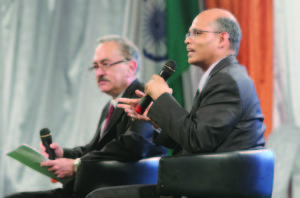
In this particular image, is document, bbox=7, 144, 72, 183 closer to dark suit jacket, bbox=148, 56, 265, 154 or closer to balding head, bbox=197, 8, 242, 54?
dark suit jacket, bbox=148, 56, 265, 154

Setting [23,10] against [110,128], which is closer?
[110,128]

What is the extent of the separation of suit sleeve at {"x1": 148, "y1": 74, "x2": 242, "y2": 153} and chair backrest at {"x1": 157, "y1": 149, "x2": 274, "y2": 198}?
0.21 feet

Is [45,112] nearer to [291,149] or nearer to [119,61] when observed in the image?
[119,61]

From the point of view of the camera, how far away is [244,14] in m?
3.61

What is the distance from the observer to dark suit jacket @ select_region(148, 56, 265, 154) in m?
1.49

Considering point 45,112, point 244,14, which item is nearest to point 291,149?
point 244,14

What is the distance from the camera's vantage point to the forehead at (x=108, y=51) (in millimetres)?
2654

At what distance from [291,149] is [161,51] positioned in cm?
161

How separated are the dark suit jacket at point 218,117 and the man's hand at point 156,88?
29 millimetres

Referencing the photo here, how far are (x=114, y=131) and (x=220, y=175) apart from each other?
1.02 m

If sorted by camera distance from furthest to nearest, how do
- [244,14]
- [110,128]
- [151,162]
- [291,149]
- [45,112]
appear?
[45,112]
[244,14]
[291,149]
[110,128]
[151,162]

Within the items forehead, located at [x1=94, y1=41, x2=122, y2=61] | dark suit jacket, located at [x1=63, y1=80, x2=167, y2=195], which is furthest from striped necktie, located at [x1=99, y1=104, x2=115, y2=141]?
forehead, located at [x1=94, y1=41, x2=122, y2=61]

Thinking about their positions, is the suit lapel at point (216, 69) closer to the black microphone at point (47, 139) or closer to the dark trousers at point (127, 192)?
the dark trousers at point (127, 192)

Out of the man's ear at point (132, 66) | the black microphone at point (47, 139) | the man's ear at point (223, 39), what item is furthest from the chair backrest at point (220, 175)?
the man's ear at point (132, 66)
